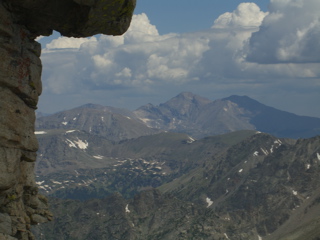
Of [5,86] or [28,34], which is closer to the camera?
[5,86]

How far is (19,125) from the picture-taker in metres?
27.2

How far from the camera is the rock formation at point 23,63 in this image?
85.4ft

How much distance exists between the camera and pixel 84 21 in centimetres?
2717

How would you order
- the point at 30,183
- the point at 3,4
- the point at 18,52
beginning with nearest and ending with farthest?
1. the point at 3,4
2. the point at 18,52
3. the point at 30,183

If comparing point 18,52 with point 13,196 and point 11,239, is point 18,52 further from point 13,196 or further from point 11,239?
point 11,239

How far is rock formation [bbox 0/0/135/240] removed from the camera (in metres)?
26.0

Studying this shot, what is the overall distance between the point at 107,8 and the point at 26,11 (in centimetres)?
509

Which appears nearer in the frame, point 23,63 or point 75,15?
point 75,15

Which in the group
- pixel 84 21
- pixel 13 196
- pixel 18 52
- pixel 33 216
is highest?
pixel 84 21

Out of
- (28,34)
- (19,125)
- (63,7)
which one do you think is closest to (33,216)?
(19,125)

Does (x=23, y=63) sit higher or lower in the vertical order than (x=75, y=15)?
lower

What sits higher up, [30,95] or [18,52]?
[18,52]

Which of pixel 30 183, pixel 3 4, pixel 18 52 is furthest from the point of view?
pixel 30 183

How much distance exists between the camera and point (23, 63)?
90.7ft
